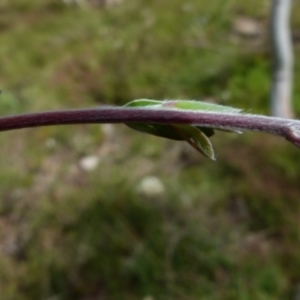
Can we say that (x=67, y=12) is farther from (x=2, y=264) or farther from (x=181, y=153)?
(x=2, y=264)

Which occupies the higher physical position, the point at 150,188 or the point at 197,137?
the point at 197,137

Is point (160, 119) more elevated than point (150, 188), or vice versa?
point (160, 119)

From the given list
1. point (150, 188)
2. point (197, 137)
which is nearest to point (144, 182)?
point (150, 188)

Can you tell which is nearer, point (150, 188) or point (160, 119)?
point (160, 119)

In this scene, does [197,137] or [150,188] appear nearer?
[197,137]

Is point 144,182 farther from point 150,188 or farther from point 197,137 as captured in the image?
point 197,137

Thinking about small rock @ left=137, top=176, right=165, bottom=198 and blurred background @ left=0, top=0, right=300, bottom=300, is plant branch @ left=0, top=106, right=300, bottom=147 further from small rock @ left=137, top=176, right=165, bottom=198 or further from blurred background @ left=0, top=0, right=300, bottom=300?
small rock @ left=137, top=176, right=165, bottom=198
